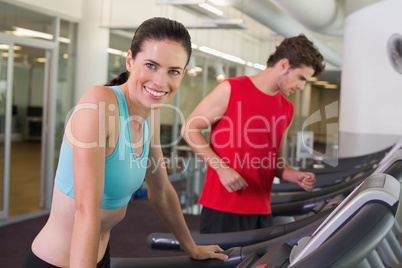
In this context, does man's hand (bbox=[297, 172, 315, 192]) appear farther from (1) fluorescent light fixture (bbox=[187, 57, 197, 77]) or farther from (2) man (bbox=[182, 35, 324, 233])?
(1) fluorescent light fixture (bbox=[187, 57, 197, 77])

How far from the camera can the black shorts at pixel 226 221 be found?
7.28 ft

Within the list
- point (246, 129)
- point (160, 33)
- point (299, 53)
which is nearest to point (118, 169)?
point (160, 33)

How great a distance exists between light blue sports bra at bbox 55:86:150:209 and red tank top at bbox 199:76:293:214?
3.23ft

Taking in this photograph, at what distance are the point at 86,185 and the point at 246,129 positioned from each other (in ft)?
4.04

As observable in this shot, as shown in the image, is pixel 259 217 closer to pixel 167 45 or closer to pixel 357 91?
pixel 167 45

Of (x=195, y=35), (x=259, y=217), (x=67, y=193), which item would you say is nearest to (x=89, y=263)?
(x=67, y=193)

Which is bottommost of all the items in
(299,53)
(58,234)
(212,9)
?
(58,234)

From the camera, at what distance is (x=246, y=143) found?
2186 mm

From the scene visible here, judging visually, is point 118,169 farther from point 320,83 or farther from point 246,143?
point 320,83

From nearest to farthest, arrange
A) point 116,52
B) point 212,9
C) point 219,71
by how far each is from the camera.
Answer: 1. point 212,9
2. point 219,71
3. point 116,52

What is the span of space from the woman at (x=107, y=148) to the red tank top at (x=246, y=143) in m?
0.88

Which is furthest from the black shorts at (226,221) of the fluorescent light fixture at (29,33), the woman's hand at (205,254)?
the fluorescent light fixture at (29,33)

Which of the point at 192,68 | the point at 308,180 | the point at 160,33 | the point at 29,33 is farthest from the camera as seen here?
the point at 192,68

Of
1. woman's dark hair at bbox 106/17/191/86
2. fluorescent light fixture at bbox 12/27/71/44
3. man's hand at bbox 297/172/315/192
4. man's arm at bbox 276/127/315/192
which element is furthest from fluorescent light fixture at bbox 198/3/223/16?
woman's dark hair at bbox 106/17/191/86
